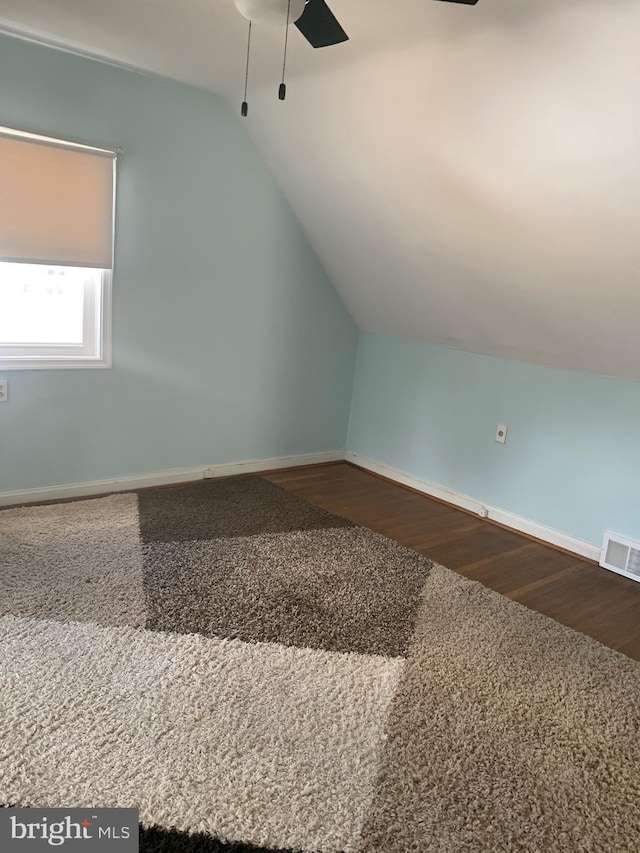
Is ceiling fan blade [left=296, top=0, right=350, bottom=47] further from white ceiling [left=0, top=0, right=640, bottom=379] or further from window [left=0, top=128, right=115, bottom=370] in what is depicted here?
window [left=0, top=128, right=115, bottom=370]

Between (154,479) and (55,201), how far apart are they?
1.57 m

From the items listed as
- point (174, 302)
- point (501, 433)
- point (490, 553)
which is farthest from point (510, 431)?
point (174, 302)

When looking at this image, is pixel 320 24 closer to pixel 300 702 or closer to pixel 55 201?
pixel 55 201

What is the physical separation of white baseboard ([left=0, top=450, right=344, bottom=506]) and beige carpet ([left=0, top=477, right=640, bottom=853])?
11.5 inches

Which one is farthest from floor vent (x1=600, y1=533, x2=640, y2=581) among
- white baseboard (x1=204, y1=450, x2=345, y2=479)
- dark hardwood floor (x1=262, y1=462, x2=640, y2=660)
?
white baseboard (x1=204, y1=450, x2=345, y2=479)

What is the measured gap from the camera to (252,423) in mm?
4102

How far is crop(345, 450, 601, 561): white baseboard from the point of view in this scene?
10.9 feet

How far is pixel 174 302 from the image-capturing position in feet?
11.7

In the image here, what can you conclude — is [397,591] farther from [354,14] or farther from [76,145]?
[76,145]

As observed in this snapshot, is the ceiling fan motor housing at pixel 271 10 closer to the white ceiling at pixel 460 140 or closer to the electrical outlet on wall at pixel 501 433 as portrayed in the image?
the white ceiling at pixel 460 140

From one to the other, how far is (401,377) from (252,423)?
1031 millimetres

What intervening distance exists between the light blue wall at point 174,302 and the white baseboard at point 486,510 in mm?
646

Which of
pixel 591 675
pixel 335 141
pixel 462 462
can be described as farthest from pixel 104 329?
pixel 591 675

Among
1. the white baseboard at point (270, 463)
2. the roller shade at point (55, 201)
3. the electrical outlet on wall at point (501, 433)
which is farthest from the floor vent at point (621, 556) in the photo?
the roller shade at point (55, 201)
